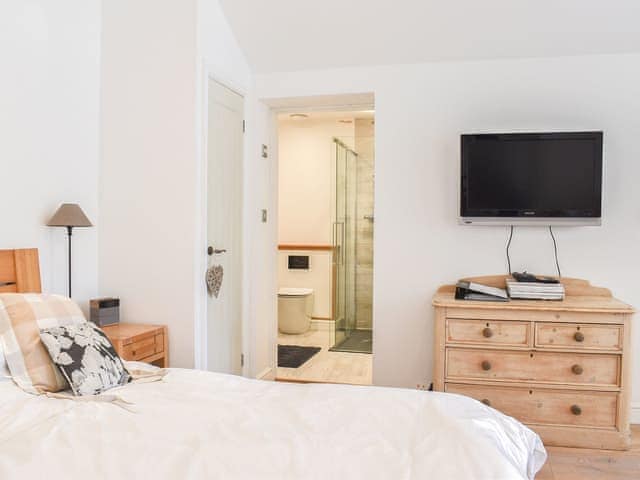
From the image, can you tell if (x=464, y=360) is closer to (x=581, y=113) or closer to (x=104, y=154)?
(x=581, y=113)

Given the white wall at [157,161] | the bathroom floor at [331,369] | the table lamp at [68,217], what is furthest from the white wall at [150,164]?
the bathroom floor at [331,369]

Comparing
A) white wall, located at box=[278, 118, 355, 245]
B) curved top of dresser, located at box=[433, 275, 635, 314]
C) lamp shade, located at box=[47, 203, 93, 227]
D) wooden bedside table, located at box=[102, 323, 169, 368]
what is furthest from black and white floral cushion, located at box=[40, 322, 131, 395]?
white wall, located at box=[278, 118, 355, 245]

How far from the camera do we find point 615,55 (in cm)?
353

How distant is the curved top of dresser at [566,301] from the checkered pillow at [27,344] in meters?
2.07

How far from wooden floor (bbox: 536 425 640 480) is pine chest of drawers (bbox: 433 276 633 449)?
0.06m

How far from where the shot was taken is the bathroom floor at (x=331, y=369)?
4379mm

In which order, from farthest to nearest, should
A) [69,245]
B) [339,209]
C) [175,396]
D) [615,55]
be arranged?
[339,209], [615,55], [69,245], [175,396]

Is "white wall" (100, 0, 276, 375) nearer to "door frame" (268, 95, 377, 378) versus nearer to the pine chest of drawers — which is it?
"door frame" (268, 95, 377, 378)

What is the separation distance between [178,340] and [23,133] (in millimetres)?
1371

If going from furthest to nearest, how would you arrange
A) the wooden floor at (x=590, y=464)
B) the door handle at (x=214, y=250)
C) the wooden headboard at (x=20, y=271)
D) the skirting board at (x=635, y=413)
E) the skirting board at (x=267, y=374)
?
the skirting board at (x=267, y=374) → the skirting board at (x=635, y=413) → the door handle at (x=214, y=250) → the wooden floor at (x=590, y=464) → the wooden headboard at (x=20, y=271)

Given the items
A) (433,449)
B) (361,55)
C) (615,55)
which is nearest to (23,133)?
(361,55)

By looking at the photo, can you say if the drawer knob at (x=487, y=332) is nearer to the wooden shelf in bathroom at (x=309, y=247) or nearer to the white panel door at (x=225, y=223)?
the white panel door at (x=225, y=223)

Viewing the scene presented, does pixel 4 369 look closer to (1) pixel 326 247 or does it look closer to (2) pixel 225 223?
(2) pixel 225 223

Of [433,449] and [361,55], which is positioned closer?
[433,449]
